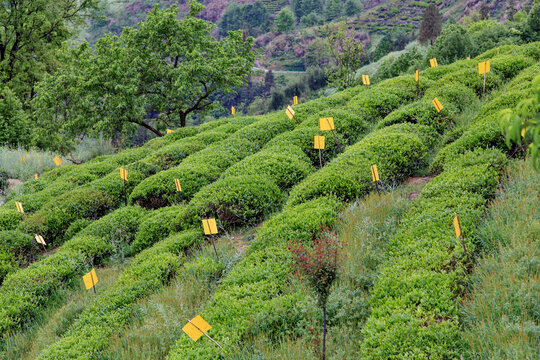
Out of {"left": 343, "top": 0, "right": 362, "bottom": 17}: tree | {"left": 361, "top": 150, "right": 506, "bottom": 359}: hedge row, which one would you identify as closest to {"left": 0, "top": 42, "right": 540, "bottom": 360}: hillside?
{"left": 361, "top": 150, "right": 506, "bottom": 359}: hedge row

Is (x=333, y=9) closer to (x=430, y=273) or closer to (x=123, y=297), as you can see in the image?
(x=123, y=297)

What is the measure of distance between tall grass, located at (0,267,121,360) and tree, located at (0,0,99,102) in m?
21.6

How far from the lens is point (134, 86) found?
721 inches

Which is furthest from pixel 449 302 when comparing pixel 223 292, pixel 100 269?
pixel 100 269

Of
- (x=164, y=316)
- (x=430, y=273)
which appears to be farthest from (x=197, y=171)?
(x=430, y=273)

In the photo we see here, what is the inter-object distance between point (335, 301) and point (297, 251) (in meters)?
1.27

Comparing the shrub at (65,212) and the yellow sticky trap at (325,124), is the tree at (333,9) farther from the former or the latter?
the shrub at (65,212)

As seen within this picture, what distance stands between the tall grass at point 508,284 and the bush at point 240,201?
4.48 metres

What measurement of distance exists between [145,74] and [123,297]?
49.8 feet

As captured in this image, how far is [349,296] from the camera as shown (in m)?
5.23

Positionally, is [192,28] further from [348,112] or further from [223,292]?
[223,292]

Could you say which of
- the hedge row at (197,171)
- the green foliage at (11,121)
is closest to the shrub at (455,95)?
the hedge row at (197,171)

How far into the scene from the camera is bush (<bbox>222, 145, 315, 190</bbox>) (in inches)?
374

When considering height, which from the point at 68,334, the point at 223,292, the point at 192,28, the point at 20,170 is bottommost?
the point at 20,170
